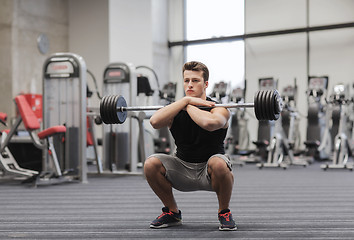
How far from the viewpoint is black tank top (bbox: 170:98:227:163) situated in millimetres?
2906

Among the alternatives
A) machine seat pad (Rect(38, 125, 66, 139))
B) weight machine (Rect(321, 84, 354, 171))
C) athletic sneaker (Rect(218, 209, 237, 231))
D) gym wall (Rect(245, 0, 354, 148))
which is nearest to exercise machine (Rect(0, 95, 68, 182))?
machine seat pad (Rect(38, 125, 66, 139))

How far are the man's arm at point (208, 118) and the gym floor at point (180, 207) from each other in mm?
651

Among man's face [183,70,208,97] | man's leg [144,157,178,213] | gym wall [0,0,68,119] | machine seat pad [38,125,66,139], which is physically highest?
gym wall [0,0,68,119]

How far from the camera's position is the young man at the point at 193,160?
2791 millimetres

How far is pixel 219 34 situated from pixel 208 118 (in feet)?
29.2

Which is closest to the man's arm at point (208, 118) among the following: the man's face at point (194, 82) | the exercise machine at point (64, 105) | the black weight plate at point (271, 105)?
the man's face at point (194, 82)

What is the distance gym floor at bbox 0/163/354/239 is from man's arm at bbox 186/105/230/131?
65 cm

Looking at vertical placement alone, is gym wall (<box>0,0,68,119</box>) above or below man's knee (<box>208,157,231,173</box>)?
above

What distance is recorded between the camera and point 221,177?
278cm

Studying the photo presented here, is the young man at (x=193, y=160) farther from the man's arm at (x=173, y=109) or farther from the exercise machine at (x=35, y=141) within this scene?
the exercise machine at (x=35, y=141)

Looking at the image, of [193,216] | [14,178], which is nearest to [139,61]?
[14,178]

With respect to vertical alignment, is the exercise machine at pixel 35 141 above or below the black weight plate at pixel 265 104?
below

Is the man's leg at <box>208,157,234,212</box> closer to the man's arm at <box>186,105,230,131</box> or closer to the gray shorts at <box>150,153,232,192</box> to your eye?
the gray shorts at <box>150,153,232,192</box>

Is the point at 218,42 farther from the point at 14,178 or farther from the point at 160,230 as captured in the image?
the point at 160,230
